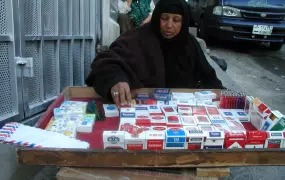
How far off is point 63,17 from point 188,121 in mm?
1843

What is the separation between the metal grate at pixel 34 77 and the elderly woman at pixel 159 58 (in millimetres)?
466

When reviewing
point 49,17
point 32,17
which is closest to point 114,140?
point 32,17

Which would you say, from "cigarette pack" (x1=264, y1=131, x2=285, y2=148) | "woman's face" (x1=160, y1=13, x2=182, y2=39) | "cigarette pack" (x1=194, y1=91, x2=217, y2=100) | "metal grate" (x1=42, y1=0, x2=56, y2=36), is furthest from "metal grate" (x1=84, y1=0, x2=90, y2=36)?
"cigarette pack" (x1=264, y1=131, x2=285, y2=148)

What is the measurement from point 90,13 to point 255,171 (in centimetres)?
256

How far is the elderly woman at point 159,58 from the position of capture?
188 centimetres

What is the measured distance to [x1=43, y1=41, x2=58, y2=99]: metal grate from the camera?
2377mm

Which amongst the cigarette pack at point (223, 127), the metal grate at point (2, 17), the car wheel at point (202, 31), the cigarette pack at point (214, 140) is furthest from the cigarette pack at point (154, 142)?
the car wheel at point (202, 31)

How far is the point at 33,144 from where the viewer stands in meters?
1.12

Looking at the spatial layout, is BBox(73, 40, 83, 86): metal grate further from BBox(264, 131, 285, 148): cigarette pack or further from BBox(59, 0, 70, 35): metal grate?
BBox(264, 131, 285, 148): cigarette pack

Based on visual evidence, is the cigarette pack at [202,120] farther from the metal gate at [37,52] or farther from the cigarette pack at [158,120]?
the metal gate at [37,52]

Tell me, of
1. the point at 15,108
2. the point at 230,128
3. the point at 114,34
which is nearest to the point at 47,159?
the point at 230,128

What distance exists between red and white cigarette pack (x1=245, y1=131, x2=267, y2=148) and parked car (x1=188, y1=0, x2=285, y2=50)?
208 inches

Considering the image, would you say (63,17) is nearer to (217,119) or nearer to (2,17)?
(2,17)

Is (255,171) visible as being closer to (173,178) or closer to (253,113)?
(253,113)
